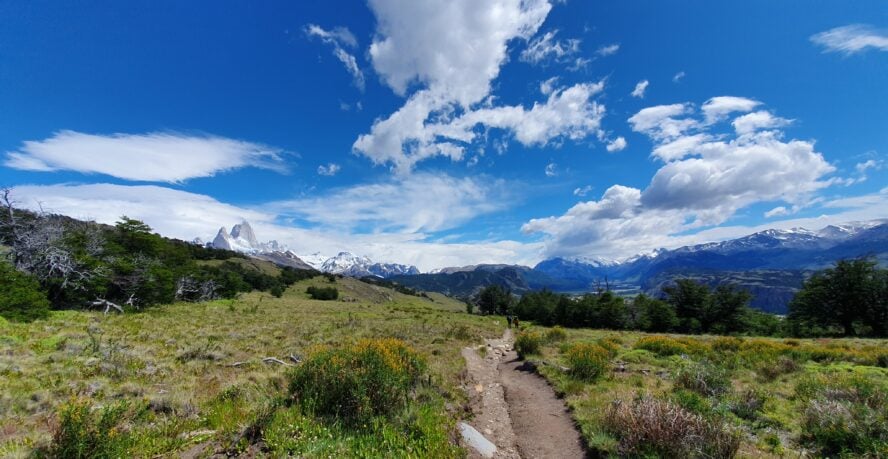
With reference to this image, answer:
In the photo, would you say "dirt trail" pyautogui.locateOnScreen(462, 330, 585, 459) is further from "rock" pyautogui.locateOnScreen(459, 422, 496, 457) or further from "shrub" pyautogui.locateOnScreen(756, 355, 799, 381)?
"shrub" pyautogui.locateOnScreen(756, 355, 799, 381)

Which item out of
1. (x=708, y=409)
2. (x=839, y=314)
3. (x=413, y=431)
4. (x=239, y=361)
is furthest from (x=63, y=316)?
(x=839, y=314)

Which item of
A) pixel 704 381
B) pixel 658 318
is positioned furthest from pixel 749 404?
pixel 658 318

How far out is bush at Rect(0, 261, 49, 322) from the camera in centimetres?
1951

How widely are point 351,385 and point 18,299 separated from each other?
25.0 m

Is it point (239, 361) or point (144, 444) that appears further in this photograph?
point (239, 361)

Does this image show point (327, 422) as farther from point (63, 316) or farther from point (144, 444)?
point (63, 316)

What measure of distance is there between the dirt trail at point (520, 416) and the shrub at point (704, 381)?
449 centimetres

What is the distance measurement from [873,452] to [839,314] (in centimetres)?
7156

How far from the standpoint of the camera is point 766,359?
17.1 metres

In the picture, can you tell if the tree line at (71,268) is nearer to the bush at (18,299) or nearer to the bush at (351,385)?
the bush at (18,299)

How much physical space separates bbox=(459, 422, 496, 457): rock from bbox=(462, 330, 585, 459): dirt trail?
0.64 feet

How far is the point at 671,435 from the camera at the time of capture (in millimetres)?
7180

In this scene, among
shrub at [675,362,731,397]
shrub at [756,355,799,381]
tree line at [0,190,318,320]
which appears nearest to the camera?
shrub at [675,362,731,397]

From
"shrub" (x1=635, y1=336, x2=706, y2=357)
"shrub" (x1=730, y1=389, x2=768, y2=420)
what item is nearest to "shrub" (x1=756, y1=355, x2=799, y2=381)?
"shrub" (x1=635, y1=336, x2=706, y2=357)
